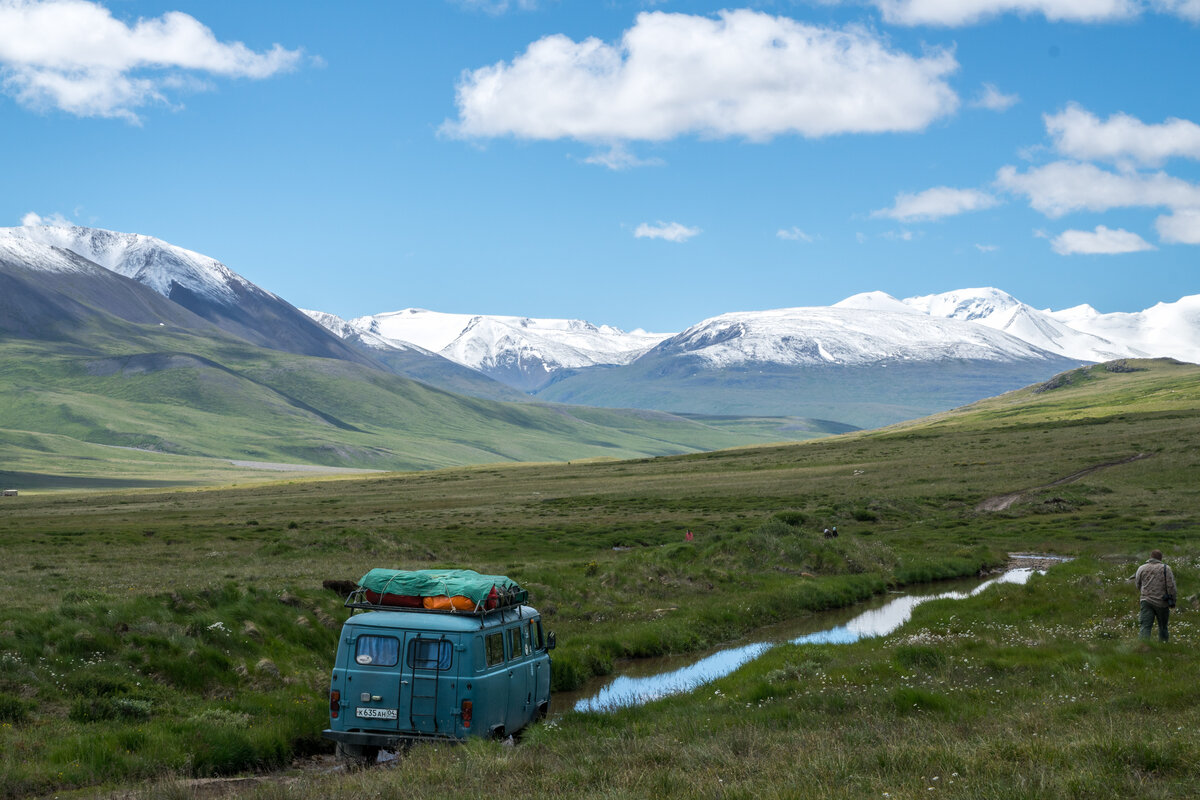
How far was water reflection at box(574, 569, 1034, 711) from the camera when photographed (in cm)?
2606

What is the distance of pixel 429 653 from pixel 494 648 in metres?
1.50

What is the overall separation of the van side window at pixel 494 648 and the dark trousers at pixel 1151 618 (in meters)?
15.6

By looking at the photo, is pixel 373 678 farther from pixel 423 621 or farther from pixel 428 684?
pixel 423 621

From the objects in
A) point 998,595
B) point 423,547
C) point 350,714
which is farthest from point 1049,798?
point 423,547

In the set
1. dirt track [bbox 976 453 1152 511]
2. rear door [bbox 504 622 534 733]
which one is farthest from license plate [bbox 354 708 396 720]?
dirt track [bbox 976 453 1152 511]

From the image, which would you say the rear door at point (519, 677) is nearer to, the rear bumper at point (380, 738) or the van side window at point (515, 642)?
the van side window at point (515, 642)

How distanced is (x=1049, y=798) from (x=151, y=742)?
15.4 m

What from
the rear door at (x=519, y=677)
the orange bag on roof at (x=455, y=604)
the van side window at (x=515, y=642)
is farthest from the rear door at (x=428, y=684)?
the van side window at (x=515, y=642)

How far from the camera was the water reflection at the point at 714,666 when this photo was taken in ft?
85.5

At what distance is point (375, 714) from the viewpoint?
58.2 ft

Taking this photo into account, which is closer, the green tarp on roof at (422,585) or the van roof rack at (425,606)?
the van roof rack at (425,606)

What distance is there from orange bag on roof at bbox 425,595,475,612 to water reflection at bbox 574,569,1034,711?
5615mm

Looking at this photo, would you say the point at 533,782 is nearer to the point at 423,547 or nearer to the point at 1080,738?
the point at 1080,738

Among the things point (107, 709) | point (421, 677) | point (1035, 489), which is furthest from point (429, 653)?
point (1035, 489)
